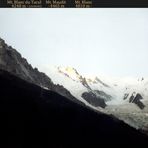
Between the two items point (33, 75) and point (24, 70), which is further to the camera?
point (24, 70)

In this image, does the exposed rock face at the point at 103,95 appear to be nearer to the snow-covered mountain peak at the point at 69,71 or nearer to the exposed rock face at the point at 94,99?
the exposed rock face at the point at 94,99

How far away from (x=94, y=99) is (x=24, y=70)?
285 centimetres

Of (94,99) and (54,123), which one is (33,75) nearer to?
(54,123)

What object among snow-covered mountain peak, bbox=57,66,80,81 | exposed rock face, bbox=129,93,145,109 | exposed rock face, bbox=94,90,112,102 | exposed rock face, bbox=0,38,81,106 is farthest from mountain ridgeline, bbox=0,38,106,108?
exposed rock face, bbox=129,93,145,109

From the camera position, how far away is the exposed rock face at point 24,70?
14.5 m

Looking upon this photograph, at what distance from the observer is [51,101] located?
14.8 meters

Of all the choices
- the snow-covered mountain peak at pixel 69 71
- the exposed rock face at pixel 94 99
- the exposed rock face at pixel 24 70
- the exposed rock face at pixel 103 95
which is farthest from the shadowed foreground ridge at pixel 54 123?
the snow-covered mountain peak at pixel 69 71

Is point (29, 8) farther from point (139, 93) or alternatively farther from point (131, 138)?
point (131, 138)

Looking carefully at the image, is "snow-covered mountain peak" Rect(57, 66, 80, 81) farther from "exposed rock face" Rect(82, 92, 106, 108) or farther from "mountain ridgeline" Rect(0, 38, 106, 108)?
"exposed rock face" Rect(82, 92, 106, 108)

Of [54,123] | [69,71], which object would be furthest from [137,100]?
[54,123]

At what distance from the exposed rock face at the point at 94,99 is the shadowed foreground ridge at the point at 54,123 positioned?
0.35 m

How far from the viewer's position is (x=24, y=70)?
15.5 m

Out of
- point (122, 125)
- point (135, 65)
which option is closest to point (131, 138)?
point (122, 125)

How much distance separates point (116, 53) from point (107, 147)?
10.9 feet
